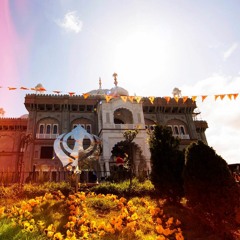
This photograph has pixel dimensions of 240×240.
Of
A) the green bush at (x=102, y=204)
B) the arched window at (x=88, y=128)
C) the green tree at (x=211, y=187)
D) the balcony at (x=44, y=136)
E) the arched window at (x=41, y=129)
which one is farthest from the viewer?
the arched window at (x=88, y=128)

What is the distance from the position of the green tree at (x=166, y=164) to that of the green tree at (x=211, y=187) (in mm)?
2592

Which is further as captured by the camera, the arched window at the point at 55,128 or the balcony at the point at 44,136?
the arched window at the point at 55,128

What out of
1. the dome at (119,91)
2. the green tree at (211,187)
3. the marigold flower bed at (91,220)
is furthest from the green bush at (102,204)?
the dome at (119,91)

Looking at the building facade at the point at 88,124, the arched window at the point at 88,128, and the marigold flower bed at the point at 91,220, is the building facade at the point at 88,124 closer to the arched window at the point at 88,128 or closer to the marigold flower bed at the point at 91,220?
the arched window at the point at 88,128

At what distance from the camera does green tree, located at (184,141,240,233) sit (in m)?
6.60

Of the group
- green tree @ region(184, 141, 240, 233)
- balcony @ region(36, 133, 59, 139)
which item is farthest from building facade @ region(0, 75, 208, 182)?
green tree @ region(184, 141, 240, 233)

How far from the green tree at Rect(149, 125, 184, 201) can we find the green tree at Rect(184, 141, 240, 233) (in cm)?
259

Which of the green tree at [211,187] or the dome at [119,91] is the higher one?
the dome at [119,91]

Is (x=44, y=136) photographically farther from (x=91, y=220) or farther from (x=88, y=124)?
(x=91, y=220)

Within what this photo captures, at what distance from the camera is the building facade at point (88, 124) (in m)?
26.9

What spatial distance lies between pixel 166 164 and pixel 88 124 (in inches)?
845

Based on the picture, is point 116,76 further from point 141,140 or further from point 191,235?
point 191,235

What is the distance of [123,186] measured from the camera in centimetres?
1274

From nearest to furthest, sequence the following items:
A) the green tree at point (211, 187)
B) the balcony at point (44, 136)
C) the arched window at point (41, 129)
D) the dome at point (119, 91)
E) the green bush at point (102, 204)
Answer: the green tree at point (211, 187) → the green bush at point (102, 204) → the balcony at point (44, 136) → the arched window at point (41, 129) → the dome at point (119, 91)
